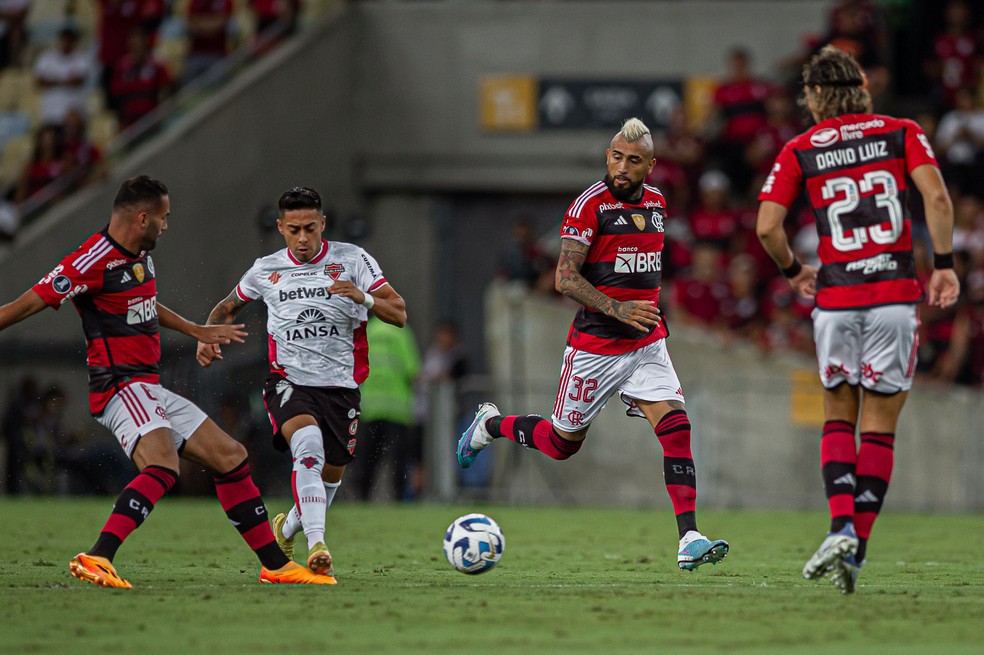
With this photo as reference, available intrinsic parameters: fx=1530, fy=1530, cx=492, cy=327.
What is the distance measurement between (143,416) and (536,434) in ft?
9.10

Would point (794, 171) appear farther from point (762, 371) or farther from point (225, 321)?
point (762, 371)

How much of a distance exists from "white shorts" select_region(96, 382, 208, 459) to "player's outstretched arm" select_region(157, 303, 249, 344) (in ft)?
1.39

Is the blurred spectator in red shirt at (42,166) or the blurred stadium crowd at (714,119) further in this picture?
the blurred spectator in red shirt at (42,166)

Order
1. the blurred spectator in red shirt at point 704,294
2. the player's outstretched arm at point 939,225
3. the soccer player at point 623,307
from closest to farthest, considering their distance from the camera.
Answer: the player's outstretched arm at point 939,225 → the soccer player at point 623,307 → the blurred spectator in red shirt at point 704,294

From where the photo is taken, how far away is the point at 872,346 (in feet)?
24.7

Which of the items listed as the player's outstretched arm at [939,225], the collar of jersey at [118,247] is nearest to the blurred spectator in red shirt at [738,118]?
the player's outstretched arm at [939,225]

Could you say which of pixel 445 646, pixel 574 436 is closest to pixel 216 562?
pixel 574 436

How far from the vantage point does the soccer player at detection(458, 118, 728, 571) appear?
29.1 feet

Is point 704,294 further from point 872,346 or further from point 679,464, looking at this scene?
point 872,346

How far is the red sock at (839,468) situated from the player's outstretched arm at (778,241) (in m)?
0.73

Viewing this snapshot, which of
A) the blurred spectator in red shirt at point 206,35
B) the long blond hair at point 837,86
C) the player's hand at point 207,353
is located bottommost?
the player's hand at point 207,353

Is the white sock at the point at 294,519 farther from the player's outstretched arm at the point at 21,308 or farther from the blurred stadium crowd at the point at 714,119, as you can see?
the blurred stadium crowd at the point at 714,119

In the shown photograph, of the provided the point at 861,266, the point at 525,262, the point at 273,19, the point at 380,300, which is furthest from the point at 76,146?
the point at 861,266

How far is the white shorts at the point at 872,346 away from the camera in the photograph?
7488 mm
